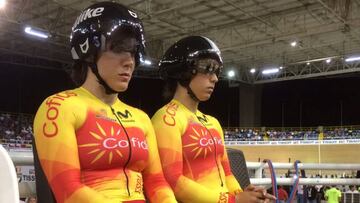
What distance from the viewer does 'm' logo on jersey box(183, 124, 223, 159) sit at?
2.29 metres

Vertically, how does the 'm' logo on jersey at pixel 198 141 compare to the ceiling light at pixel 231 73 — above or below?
below

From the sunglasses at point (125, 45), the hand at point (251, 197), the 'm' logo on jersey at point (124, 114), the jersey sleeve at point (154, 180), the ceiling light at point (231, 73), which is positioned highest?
the ceiling light at point (231, 73)

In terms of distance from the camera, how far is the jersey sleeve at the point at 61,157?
5.22ft

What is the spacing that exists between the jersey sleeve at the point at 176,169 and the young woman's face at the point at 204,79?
297 millimetres

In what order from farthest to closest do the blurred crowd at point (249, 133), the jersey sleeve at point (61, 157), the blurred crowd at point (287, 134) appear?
the blurred crowd at point (287, 134), the blurred crowd at point (249, 133), the jersey sleeve at point (61, 157)

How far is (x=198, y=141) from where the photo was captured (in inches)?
91.3

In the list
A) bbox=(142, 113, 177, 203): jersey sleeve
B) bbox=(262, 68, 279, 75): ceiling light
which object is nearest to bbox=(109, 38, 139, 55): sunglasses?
bbox=(142, 113, 177, 203): jersey sleeve

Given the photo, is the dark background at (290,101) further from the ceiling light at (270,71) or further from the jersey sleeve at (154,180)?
the jersey sleeve at (154,180)

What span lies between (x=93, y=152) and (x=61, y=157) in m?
0.13

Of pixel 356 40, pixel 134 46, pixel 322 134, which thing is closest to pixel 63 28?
pixel 356 40

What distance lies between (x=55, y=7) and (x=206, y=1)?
505 cm

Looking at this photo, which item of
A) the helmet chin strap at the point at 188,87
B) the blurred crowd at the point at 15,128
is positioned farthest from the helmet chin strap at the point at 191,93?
the blurred crowd at the point at 15,128

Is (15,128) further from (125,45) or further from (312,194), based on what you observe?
(125,45)

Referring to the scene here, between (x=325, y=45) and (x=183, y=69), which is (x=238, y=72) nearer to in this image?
(x=325, y=45)
